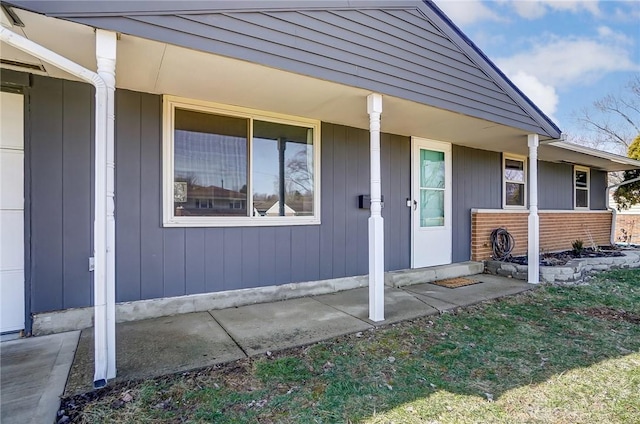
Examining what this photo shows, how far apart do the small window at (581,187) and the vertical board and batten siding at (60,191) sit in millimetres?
10633

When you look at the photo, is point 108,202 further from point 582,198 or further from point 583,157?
point 582,198

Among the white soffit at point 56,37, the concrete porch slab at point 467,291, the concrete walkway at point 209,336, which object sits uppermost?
the white soffit at point 56,37

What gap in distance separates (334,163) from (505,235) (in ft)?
12.9

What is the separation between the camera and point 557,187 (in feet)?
27.5

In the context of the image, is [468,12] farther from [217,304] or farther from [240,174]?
[217,304]

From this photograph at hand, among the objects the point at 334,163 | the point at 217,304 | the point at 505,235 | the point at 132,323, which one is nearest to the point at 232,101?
the point at 334,163

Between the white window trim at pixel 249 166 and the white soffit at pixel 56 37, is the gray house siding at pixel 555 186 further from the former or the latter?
the white soffit at pixel 56 37

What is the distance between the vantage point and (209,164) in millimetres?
3875

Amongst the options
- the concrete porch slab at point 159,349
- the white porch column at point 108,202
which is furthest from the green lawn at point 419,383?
the white porch column at point 108,202

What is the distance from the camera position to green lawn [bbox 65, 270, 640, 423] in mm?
2014

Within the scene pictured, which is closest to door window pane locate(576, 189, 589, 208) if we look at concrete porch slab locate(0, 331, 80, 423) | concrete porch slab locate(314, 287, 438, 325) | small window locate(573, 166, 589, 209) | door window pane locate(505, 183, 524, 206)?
small window locate(573, 166, 589, 209)

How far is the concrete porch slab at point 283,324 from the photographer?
117 inches

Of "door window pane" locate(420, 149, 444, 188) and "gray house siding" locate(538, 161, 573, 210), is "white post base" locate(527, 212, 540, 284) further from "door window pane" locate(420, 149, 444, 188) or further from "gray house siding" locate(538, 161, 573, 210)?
"gray house siding" locate(538, 161, 573, 210)

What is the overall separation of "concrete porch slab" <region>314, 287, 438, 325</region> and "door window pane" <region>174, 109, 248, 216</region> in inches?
63.8
